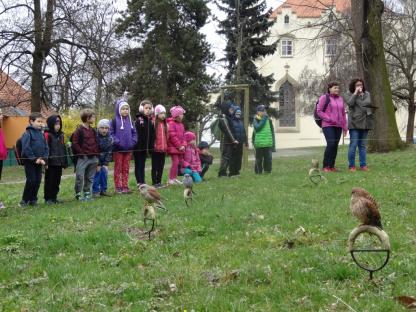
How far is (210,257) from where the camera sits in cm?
520

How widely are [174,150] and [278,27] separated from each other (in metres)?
45.8

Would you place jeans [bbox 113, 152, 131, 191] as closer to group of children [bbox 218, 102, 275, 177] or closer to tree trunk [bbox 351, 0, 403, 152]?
group of children [bbox 218, 102, 275, 177]

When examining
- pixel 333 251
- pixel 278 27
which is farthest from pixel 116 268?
pixel 278 27

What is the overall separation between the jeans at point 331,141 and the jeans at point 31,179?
617 centimetres

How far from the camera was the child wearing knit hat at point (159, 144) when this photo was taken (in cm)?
1191

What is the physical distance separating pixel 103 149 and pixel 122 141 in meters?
0.47

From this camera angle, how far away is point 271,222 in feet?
21.6

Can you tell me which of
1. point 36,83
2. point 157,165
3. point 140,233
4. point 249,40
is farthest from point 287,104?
point 140,233

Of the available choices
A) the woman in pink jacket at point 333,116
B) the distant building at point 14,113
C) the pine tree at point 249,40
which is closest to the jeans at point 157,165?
the woman in pink jacket at point 333,116

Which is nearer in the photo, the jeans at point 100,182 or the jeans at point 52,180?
the jeans at point 52,180

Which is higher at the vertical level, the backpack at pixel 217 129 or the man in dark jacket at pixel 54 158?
the backpack at pixel 217 129

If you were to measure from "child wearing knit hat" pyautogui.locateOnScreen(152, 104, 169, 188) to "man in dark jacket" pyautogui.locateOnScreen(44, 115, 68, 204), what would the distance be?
2.09 metres

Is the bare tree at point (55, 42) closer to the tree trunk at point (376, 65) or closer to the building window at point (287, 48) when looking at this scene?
the tree trunk at point (376, 65)

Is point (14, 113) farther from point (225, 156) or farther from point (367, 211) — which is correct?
point (367, 211)
